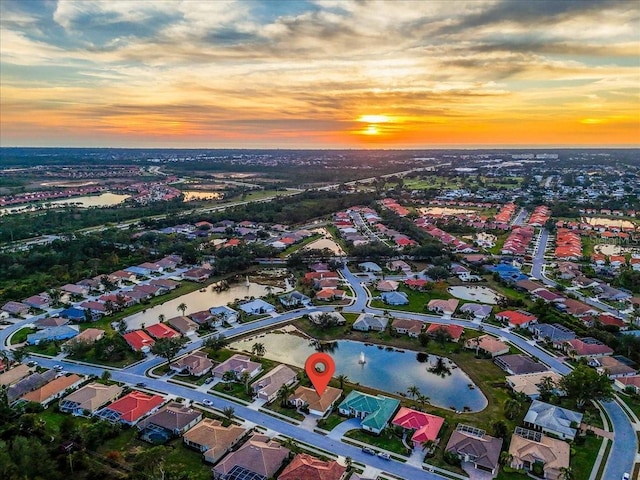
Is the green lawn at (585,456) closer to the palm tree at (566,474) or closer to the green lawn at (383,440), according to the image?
the palm tree at (566,474)

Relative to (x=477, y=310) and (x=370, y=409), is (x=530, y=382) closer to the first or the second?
(x=370, y=409)

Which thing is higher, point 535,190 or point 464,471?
point 535,190

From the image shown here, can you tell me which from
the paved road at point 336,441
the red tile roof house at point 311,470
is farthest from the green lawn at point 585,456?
the red tile roof house at point 311,470

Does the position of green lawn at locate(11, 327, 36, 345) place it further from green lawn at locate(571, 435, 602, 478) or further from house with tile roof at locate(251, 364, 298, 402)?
green lawn at locate(571, 435, 602, 478)

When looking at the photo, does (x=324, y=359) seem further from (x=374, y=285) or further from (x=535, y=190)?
(x=535, y=190)

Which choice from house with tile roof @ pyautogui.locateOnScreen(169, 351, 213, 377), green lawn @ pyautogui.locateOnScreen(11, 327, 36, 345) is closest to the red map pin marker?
house with tile roof @ pyautogui.locateOnScreen(169, 351, 213, 377)

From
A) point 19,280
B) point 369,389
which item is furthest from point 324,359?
point 19,280

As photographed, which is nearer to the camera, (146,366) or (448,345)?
(146,366)

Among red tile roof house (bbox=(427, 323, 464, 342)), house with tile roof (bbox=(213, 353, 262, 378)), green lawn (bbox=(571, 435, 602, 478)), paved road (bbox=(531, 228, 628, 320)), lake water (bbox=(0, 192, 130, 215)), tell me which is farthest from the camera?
lake water (bbox=(0, 192, 130, 215))
